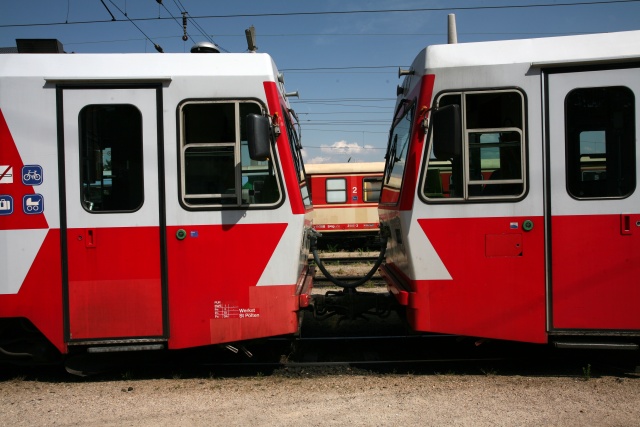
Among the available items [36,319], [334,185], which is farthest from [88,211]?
[334,185]

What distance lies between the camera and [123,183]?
482 cm

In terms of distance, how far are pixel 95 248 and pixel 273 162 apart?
196 cm

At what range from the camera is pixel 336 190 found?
16.2 m

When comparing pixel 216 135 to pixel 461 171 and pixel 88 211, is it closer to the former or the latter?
pixel 88 211

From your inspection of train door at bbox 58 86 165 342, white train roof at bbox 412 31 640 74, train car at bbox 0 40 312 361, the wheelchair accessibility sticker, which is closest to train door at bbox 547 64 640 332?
white train roof at bbox 412 31 640 74

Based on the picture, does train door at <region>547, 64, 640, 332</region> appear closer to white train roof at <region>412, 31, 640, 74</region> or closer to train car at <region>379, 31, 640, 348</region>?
train car at <region>379, 31, 640, 348</region>

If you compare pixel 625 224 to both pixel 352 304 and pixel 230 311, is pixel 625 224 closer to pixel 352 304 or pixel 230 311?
pixel 352 304

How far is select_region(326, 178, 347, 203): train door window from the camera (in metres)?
16.2

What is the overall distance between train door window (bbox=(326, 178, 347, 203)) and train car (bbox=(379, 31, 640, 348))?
36.9 feet

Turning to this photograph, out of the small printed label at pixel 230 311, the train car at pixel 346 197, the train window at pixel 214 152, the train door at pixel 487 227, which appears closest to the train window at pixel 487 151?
the train door at pixel 487 227

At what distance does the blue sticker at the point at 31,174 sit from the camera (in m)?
4.71

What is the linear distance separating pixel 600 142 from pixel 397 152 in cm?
222

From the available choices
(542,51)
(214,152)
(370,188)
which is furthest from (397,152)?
(370,188)

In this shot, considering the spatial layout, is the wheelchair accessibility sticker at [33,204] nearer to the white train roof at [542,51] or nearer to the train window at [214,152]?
the train window at [214,152]
